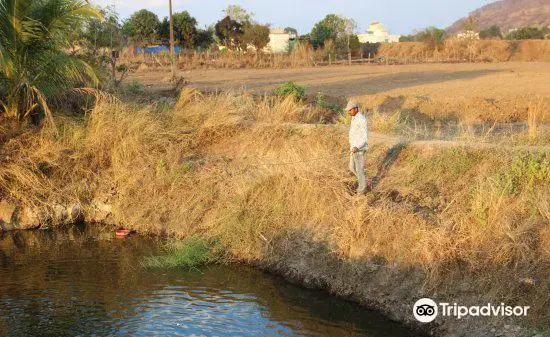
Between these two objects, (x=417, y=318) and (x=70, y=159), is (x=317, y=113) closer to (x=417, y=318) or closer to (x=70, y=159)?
(x=70, y=159)

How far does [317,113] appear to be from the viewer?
16.9 meters

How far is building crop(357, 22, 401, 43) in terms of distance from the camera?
332ft

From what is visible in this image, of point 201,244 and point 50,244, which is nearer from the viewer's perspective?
point 201,244

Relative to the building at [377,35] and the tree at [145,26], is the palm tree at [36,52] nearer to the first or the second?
the tree at [145,26]

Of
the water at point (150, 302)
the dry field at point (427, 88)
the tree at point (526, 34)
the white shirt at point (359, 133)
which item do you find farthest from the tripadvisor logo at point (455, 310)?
the tree at point (526, 34)

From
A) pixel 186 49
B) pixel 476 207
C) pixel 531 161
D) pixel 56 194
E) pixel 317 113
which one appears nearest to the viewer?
pixel 476 207

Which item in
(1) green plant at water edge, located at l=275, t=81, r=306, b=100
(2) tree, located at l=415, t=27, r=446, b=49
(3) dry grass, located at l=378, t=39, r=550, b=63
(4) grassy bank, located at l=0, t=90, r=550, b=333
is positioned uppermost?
(2) tree, located at l=415, t=27, r=446, b=49

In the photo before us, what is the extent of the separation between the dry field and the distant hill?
10845 cm

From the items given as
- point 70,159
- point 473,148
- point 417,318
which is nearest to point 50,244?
point 70,159

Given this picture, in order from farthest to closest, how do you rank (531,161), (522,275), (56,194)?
(56,194), (531,161), (522,275)

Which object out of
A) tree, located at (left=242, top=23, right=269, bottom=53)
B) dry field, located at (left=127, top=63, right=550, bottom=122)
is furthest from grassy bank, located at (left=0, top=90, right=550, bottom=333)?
tree, located at (left=242, top=23, right=269, bottom=53)

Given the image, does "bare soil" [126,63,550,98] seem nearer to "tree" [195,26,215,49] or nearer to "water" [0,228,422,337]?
"water" [0,228,422,337]

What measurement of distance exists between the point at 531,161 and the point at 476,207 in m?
1.53

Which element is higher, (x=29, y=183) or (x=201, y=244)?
(x=29, y=183)
